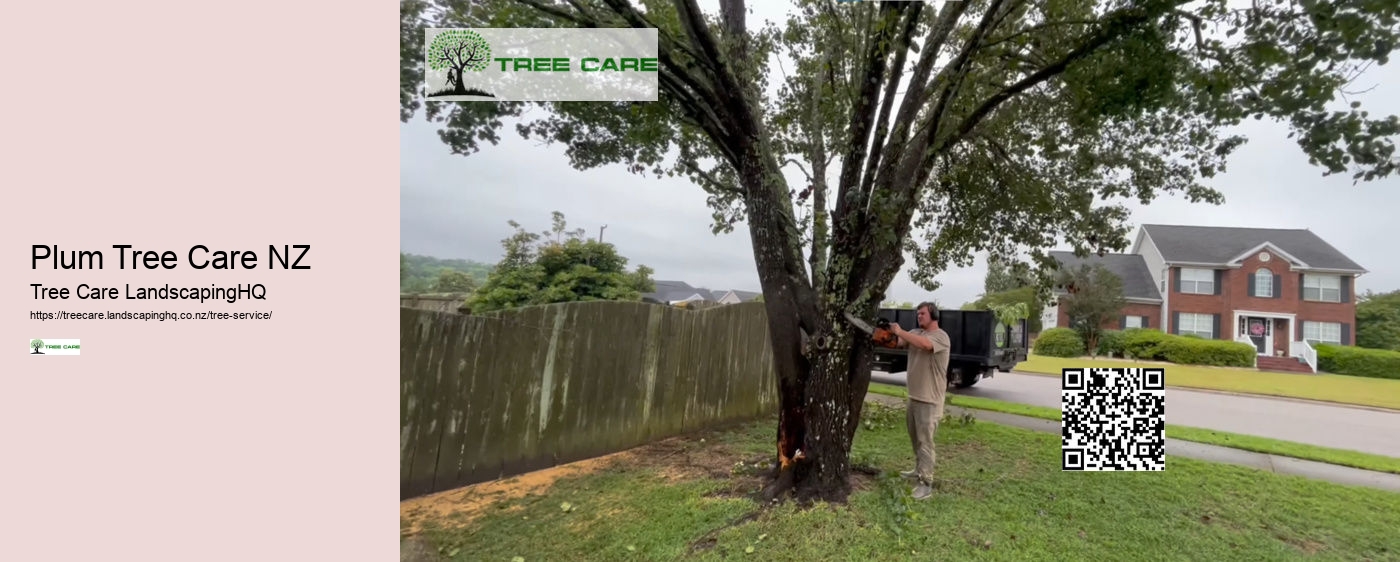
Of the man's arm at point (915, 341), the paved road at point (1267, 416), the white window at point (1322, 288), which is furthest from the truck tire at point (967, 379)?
the white window at point (1322, 288)

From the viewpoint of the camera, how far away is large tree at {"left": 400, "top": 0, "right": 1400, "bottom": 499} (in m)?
3.07

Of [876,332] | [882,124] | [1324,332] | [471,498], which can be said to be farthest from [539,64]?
[1324,332]

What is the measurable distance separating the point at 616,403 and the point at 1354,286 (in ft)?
102

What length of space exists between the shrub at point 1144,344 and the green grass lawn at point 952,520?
17.9 m

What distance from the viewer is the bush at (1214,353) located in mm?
18172

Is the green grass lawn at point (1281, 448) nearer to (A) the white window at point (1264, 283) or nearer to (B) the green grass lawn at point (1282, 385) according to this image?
(B) the green grass lawn at point (1282, 385)

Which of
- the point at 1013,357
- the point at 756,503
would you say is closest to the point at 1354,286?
the point at 1013,357

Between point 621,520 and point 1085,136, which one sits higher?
point 1085,136

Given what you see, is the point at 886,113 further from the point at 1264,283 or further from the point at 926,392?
the point at 1264,283

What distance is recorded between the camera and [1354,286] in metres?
21.5

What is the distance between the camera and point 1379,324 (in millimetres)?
21203

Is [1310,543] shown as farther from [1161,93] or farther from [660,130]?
[660,130]

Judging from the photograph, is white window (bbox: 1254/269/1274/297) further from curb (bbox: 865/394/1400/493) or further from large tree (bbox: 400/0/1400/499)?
large tree (bbox: 400/0/1400/499)
